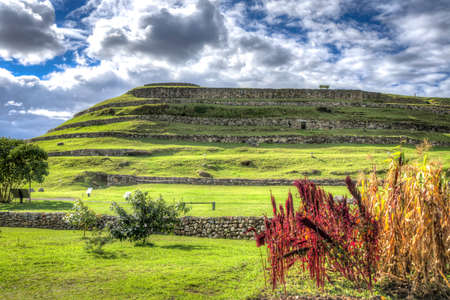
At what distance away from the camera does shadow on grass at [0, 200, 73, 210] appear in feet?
72.3

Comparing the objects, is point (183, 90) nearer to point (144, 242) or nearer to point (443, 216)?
point (144, 242)

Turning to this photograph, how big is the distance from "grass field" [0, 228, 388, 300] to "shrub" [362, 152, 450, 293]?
0.83 meters

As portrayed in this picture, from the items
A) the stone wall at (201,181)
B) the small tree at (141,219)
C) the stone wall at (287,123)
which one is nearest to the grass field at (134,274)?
the small tree at (141,219)

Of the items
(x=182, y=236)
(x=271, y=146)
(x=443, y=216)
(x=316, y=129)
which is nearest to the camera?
(x=443, y=216)

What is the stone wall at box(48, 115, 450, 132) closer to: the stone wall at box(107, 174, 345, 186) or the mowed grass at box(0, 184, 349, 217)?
the stone wall at box(107, 174, 345, 186)

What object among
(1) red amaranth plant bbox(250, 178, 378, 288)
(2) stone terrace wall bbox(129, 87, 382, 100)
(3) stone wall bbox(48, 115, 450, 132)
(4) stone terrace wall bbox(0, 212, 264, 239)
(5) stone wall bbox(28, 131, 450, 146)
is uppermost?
(2) stone terrace wall bbox(129, 87, 382, 100)

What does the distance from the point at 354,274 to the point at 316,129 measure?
201 feet

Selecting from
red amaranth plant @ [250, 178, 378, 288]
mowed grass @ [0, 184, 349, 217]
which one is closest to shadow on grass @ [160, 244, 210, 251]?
mowed grass @ [0, 184, 349, 217]

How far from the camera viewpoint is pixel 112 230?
13859mm

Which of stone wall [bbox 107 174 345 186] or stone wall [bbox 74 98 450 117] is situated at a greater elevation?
stone wall [bbox 74 98 450 117]

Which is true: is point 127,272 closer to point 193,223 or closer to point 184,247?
point 184,247

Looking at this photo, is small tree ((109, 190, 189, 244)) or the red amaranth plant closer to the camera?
the red amaranth plant

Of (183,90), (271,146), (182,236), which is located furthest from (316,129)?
(182,236)

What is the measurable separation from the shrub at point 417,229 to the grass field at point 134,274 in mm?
833
